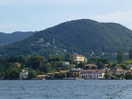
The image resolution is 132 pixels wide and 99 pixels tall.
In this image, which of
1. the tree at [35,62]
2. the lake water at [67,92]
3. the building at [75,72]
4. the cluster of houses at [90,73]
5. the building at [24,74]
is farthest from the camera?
the tree at [35,62]

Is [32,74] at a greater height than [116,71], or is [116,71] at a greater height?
[116,71]

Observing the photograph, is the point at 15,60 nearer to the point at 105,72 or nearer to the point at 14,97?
the point at 105,72

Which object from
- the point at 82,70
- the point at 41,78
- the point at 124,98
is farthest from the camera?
the point at 82,70

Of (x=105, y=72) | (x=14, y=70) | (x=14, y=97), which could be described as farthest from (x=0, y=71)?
(x=14, y=97)

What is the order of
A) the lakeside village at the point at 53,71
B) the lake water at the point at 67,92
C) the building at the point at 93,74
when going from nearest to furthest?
the lake water at the point at 67,92 → the lakeside village at the point at 53,71 → the building at the point at 93,74

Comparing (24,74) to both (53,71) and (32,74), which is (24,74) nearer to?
(32,74)

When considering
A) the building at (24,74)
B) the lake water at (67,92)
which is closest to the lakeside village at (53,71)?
the building at (24,74)

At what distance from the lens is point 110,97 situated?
220ft

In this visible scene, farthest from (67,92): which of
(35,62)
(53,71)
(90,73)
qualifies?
(35,62)

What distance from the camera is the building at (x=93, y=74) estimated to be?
18300 centimetres

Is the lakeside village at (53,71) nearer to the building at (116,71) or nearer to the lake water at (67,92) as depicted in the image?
the building at (116,71)

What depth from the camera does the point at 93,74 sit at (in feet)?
615

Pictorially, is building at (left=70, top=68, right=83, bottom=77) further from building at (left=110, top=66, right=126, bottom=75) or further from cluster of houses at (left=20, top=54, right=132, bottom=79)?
building at (left=110, top=66, right=126, bottom=75)

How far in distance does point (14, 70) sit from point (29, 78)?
6.12 meters
